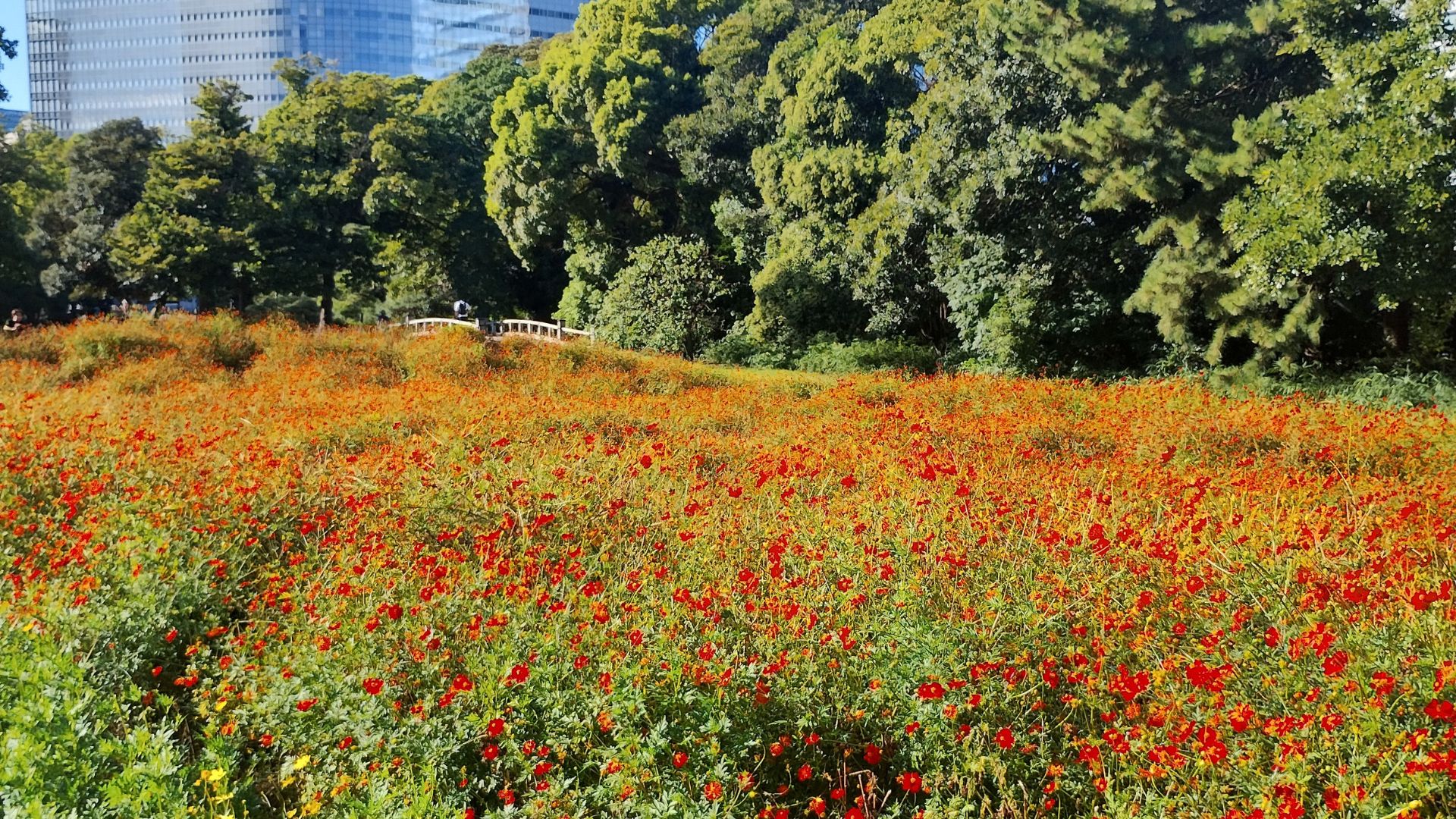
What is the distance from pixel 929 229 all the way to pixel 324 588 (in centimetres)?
1434

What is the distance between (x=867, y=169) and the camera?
1792 centimetres

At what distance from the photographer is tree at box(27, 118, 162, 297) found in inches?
1123

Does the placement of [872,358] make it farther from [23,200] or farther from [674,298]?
[23,200]

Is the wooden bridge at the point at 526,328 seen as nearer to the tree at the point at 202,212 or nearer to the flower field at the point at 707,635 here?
the tree at the point at 202,212

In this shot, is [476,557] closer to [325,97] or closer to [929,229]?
[929,229]

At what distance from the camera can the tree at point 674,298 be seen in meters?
21.4

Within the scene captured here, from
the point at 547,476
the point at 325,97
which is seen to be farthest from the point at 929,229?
the point at 325,97

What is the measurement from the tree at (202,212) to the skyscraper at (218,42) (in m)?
96.0

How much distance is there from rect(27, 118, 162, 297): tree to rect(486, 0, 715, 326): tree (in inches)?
517

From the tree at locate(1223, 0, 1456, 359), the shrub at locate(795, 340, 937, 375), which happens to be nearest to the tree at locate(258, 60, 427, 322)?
the shrub at locate(795, 340, 937, 375)

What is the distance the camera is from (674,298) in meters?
21.6

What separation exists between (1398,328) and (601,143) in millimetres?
17035

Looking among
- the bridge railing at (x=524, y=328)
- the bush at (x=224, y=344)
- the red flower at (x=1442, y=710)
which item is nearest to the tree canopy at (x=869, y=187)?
the bridge railing at (x=524, y=328)

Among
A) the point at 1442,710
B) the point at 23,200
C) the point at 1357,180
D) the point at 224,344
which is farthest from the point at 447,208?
the point at 1442,710
